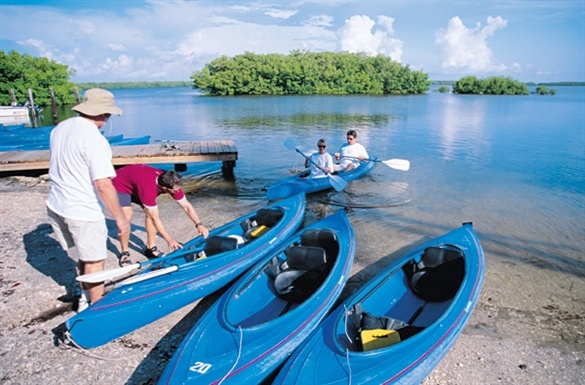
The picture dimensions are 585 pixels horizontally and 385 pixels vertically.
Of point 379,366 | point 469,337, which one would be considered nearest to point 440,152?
point 469,337

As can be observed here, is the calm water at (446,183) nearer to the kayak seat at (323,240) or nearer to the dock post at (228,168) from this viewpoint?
the dock post at (228,168)

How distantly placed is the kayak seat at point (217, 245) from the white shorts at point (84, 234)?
1.65m

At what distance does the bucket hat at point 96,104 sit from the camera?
11.0 feet

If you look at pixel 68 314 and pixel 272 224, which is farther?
pixel 272 224

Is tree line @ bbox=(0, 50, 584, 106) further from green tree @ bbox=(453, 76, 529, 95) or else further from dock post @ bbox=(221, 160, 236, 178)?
dock post @ bbox=(221, 160, 236, 178)

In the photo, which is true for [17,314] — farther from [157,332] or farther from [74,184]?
[74,184]

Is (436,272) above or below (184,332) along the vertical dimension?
above

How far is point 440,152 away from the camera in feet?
54.0

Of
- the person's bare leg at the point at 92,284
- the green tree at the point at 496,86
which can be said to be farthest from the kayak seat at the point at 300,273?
the green tree at the point at 496,86

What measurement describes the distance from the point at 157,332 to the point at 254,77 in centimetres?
6227

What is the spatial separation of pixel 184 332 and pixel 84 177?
213 centimetres

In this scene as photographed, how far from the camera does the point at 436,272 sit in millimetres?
4848

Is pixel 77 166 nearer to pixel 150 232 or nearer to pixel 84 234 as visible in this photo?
pixel 84 234

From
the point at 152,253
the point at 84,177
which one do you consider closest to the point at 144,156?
the point at 152,253
